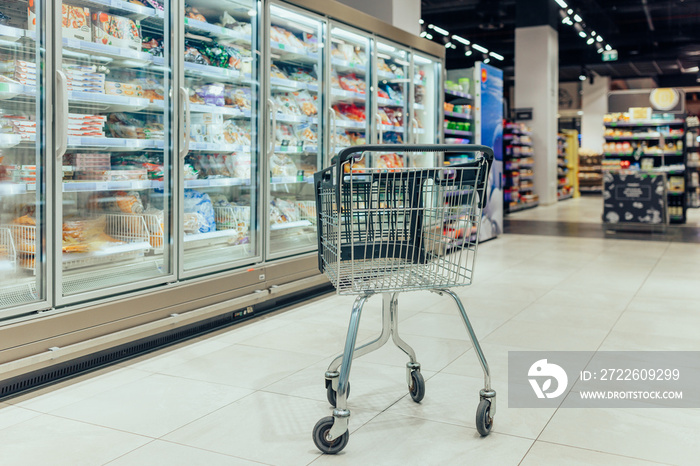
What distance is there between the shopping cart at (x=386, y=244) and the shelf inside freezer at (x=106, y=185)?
1.29 meters

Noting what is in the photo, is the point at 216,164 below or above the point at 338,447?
above

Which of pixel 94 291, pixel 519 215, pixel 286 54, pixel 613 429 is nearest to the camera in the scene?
pixel 613 429

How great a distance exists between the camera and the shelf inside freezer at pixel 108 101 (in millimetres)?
3124

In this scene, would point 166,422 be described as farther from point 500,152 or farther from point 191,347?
point 500,152

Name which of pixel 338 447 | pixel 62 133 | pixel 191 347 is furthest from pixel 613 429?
pixel 62 133

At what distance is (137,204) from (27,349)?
4.04 ft

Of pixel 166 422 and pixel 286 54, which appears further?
pixel 286 54

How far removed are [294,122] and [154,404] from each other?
9.53 ft

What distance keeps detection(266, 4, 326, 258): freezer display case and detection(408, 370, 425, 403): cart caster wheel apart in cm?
198

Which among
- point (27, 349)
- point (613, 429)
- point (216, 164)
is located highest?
point (216, 164)

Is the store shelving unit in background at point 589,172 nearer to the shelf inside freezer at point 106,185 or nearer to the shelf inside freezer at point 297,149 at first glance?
the shelf inside freezer at point 297,149

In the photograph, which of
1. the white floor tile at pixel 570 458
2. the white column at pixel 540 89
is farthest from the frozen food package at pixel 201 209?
the white column at pixel 540 89

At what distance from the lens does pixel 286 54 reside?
4.85 m

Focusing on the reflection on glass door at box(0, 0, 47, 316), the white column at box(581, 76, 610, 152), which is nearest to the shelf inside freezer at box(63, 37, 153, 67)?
the reflection on glass door at box(0, 0, 47, 316)
